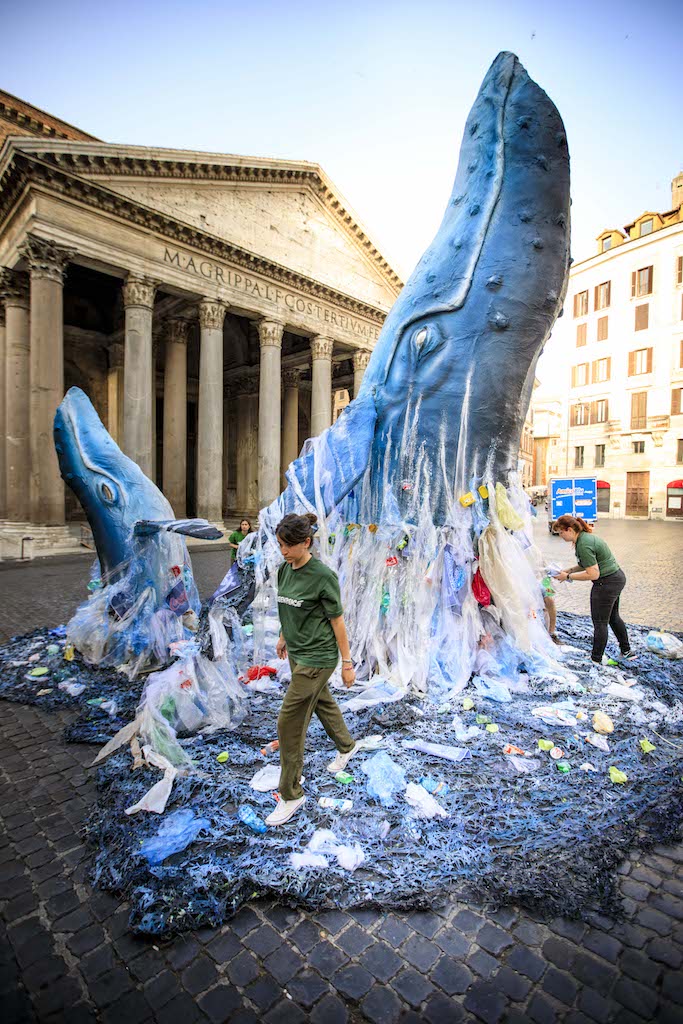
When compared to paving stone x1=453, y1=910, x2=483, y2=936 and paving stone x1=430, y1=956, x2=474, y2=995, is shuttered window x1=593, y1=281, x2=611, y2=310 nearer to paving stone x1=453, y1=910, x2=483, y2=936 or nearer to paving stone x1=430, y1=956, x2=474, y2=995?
paving stone x1=453, y1=910, x2=483, y2=936

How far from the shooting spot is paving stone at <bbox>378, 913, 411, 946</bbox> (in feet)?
6.10

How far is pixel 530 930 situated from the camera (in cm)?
187

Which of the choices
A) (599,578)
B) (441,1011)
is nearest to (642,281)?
(599,578)

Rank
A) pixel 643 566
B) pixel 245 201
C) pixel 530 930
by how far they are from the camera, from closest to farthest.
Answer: pixel 530 930, pixel 643 566, pixel 245 201

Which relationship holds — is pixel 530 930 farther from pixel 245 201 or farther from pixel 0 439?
pixel 245 201

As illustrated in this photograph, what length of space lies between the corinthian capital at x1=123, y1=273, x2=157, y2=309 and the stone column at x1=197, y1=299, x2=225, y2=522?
2.14 m

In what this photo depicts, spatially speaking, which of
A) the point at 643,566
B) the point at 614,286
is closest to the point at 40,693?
the point at 643,566

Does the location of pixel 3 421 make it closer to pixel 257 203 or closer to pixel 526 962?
pixel 257 203

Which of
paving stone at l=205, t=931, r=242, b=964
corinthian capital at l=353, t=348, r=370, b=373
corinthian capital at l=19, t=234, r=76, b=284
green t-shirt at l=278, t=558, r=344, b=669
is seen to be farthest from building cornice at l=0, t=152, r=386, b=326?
paving stone at l=205, t=931, r=242, b=964

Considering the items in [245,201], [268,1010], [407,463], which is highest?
[245,201]

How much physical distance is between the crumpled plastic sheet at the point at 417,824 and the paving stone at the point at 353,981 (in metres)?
0.26

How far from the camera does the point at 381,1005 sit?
163 centimetres

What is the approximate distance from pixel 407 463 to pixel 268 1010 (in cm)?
364

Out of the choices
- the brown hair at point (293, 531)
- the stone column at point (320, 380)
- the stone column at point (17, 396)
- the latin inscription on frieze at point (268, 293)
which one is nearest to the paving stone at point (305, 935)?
the brown hair at point (293, 531)
